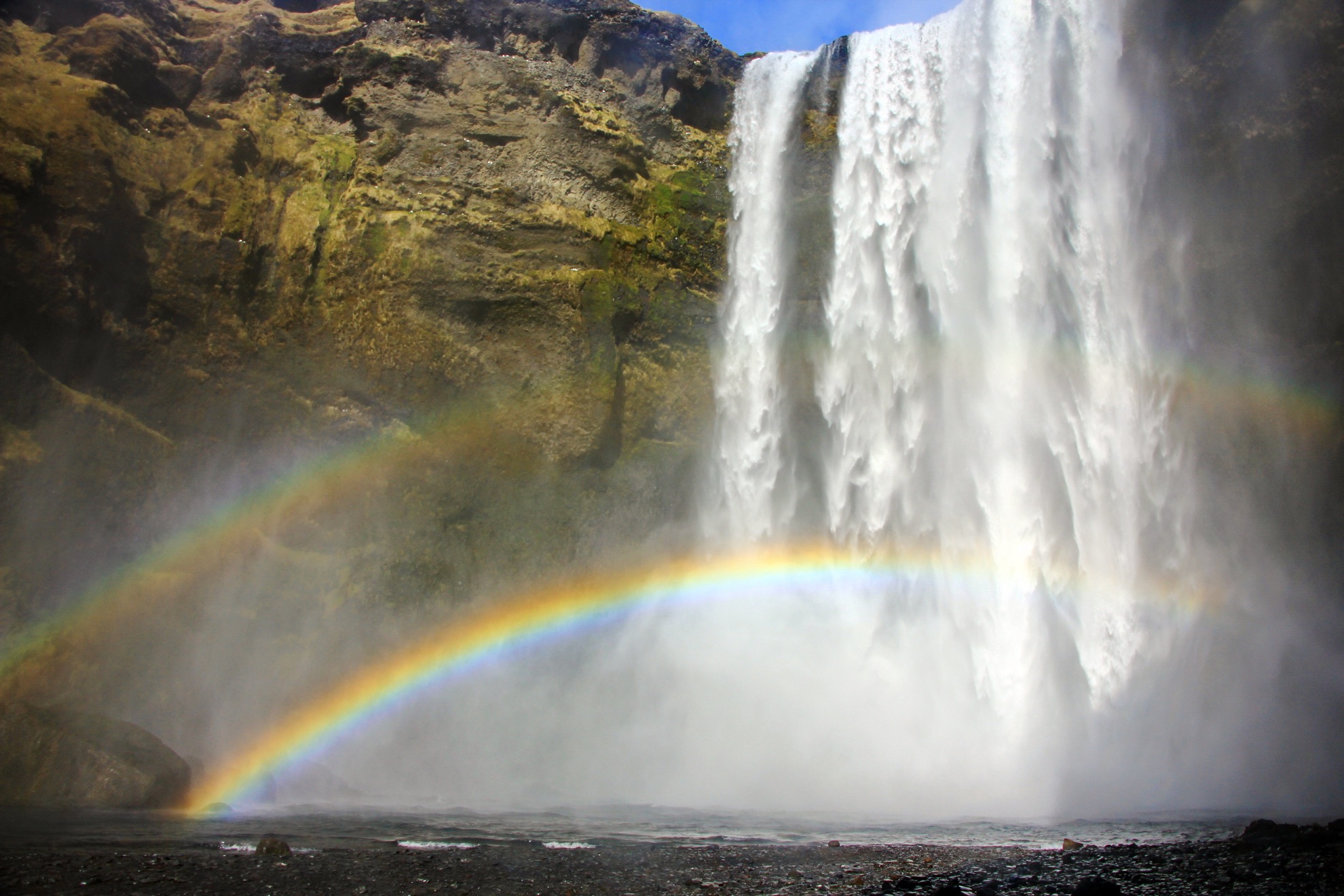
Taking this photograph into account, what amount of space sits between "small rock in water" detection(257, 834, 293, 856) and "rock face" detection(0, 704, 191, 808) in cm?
526

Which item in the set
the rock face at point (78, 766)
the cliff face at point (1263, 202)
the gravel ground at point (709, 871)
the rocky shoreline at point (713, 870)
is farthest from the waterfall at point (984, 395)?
the rock face at point (78, 766)

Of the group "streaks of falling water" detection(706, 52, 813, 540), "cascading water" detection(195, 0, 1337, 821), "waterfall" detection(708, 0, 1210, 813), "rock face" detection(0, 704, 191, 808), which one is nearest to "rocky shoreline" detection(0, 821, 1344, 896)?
"rock face" detection(0, 704, 191, 808)

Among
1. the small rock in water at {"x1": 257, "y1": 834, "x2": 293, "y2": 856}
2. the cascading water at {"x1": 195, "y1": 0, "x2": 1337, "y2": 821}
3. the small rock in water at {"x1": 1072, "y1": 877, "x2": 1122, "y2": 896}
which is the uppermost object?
the cascading water at {"x1": 195, "y1": 0, "x2": 1337, "y2": 821}

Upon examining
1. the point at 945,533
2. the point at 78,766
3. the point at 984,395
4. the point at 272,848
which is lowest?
the point at 272,848

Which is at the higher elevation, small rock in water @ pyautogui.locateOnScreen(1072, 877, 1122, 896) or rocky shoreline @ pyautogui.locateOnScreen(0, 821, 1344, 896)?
small rock in water @ pyautogui.locateOnScreen(1072, 877, 1122, 896)

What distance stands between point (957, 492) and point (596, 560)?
284 inches

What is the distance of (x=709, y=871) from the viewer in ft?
23.0

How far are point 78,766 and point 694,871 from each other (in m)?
9.56

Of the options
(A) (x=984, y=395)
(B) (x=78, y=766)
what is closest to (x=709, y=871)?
(B) (x=78, y=766)

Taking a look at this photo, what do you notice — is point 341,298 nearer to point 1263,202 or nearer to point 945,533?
point 945,533

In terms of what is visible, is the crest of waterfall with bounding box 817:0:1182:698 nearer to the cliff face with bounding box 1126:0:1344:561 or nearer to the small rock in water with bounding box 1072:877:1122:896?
the cliff face with bounding box 1126:0:1344:561

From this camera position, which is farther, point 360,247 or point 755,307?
point 755,307

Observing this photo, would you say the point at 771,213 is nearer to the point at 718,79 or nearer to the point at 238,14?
the point at 718,79

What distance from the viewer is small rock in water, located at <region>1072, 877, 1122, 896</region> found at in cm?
577
